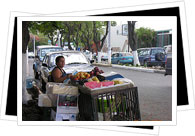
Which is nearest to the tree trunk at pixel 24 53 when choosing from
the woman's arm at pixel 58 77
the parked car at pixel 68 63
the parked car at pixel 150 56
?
the parked car at pixel 68 63

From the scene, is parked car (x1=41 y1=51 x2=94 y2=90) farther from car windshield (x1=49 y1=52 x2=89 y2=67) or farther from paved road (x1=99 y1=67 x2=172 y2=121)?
paved road (x1=99 y1=67 x2=172 y2=121)

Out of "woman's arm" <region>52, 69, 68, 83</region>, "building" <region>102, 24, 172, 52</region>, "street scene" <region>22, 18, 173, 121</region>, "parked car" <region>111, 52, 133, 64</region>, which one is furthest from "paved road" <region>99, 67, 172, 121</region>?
"woman's arm" <region>52, 69, 68, 83</region>

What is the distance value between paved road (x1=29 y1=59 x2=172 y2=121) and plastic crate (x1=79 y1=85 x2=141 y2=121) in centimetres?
78

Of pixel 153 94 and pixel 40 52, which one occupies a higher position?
pixel 40 52

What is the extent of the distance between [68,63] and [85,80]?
1330 mm

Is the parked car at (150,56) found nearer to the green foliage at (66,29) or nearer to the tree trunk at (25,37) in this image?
the green foliage at (66,29)

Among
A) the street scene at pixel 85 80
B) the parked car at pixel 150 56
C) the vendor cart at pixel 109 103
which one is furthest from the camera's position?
the parked car at pixel 150 56

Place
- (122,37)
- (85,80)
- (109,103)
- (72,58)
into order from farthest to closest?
(122,37) < (72,58) < (85,80) < (109,103)

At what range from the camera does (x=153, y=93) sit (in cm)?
589

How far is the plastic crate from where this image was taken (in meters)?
3.76

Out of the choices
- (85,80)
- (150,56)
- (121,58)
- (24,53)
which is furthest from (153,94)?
(24,53)

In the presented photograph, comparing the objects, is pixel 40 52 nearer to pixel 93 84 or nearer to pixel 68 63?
pixel 68 63

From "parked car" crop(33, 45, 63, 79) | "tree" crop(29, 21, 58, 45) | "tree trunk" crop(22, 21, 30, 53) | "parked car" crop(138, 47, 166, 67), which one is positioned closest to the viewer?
"tree trunk" crop(22, 21, 30, 53)

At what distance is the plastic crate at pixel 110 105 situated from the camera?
3.76m
